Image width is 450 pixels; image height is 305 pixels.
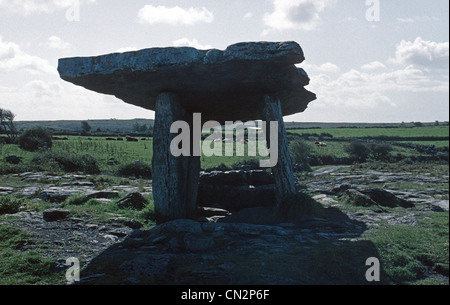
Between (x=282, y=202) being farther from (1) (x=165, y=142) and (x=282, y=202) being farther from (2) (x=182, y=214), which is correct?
(1) (x=165, y=142)

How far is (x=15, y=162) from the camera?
19875 millimetres

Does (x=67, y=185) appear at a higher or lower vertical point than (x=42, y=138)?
lower

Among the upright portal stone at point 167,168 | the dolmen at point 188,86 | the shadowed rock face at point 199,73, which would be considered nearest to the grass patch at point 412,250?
the dolmen at point 188,86

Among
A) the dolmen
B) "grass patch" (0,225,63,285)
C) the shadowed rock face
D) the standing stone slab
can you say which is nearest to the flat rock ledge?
"grass patch" (0,225,63,285)

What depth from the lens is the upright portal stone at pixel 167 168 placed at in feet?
27.8

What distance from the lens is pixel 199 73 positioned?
796 centimetres

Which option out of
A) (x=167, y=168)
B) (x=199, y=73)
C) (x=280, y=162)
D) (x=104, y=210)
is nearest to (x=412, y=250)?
(x=280, y=162)

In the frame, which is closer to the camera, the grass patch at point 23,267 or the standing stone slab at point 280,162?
the grass patch at point 23,267

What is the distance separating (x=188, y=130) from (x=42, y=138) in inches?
936

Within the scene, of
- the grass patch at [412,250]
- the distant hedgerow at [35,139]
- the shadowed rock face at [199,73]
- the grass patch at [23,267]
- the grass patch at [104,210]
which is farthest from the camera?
the distant hedgerow at [35,139]

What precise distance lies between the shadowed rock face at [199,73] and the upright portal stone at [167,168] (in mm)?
436

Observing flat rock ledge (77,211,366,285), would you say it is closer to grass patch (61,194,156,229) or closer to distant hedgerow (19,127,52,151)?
grass patch (61,194,156,229)

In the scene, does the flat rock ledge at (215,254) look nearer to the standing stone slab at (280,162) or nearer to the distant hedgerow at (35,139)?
the standing stone slab at (280,162)
